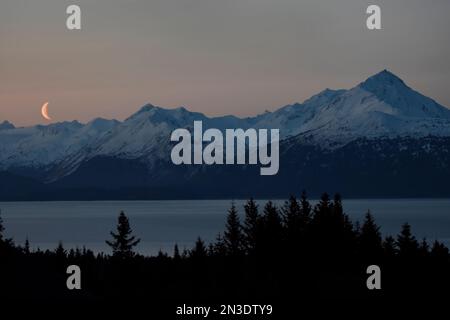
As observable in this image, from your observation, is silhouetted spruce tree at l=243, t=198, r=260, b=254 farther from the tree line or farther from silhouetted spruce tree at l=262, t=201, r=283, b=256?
silhouetted spruce tree at l=262, t=201, r=283, b=256

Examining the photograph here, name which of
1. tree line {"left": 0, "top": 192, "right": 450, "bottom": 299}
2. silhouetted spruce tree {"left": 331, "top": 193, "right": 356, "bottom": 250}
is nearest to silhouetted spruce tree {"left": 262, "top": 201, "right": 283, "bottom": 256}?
tree line {"left": 0, "top": 192, "right": 450, "bottom": 299}

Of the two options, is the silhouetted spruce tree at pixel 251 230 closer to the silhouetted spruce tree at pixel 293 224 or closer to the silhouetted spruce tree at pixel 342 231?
the silhouetted spruce tree at pixel 293 224

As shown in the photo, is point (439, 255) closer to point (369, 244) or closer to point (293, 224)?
point (369, 244)

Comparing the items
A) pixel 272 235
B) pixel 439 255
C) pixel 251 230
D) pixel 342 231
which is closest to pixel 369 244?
pixel 342 231

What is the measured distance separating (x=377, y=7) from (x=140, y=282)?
38.7m

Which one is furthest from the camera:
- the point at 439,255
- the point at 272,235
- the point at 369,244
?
the point at 369,244

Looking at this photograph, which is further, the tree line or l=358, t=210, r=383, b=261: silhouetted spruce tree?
l=358, t=210, r=383, b=261: silhouetted spruce tree

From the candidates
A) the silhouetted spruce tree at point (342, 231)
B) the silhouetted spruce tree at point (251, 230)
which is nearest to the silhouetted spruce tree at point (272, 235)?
the silhouetted spruce tree at point (251, 230)

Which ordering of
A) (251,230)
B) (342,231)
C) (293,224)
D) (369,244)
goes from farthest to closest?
(251,230)
(369,244)
(293,224)
(342,231)

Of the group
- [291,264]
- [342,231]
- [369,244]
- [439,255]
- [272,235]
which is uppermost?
[342,231]

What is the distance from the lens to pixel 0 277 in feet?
220

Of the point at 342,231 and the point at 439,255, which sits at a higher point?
the point at 342,231

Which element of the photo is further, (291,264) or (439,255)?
(439,255)
